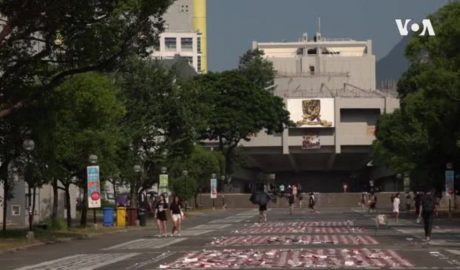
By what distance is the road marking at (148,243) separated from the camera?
33.2 meters

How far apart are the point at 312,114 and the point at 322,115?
4.54 feet

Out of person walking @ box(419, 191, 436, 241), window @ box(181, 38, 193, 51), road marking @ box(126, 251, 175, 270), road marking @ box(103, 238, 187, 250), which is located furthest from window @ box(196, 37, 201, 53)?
road marking @ box(126, 251, 175, 270)

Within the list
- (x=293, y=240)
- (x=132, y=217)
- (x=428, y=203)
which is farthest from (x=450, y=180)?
(x=293, y=240)

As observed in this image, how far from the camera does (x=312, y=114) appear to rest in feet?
429

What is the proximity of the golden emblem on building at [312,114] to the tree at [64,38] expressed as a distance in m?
95.0

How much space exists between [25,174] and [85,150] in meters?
4.78

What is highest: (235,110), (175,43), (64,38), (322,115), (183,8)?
(183,8)

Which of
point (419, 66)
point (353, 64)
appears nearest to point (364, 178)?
point (353, 64)

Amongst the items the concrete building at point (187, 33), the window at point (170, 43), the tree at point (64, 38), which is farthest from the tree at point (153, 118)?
the window at point (170, 43)

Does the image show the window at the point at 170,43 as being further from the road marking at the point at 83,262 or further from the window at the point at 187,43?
the road marking at the point at 83,262

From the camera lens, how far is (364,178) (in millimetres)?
156125

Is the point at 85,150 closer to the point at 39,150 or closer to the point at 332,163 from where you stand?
the point at 39,150

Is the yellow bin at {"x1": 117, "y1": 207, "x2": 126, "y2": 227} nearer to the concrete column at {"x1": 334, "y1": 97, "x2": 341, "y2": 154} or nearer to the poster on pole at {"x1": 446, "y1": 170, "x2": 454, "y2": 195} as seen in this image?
the poster on pole at {"x1": 446, "y1": 170, "x2": 454, "y2": 195}

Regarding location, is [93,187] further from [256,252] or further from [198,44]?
[198,44]
